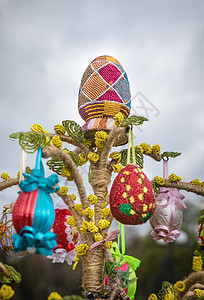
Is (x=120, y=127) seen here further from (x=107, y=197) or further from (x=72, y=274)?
(x=72, y=274)

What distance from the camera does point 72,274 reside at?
157 inches

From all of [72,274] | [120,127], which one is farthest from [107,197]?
[72,274]

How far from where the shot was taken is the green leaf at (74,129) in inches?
70.9

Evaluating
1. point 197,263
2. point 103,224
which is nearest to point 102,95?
point 103,224

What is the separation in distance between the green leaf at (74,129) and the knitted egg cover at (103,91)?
15cm

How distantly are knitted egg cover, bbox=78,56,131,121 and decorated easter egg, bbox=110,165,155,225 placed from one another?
0.61m

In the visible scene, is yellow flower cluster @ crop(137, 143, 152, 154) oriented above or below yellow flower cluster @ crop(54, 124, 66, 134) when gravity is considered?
below

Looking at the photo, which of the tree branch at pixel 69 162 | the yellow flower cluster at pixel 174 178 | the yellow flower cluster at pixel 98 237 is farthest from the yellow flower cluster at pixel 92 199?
the yellow flower cluster at pixel 174 178

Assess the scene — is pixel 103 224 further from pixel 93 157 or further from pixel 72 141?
pixel 72 141

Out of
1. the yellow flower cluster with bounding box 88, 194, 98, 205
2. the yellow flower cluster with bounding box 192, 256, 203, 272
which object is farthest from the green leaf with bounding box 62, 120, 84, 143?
the yellow flower cluster with bounding box 192, 256, 203, 272

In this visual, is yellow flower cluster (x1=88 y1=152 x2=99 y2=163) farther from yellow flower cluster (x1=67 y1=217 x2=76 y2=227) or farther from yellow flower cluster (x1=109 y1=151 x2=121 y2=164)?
yellow flower cluster (x1=67 y1=217 x2=76 y2=227)

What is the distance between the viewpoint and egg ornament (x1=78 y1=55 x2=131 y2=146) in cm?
189

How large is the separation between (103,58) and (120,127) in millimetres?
632

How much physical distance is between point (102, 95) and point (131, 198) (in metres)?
0.78
